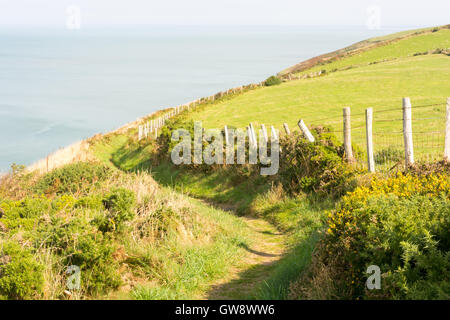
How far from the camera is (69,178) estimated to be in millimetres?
18125

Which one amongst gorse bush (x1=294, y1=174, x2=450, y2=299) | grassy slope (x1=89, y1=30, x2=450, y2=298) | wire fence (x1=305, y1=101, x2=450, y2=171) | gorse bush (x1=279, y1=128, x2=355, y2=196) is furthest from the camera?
wire fence (x1=305, y1=101, x2=450, y2=171)

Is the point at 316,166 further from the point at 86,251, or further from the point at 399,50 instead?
the point at 399,50

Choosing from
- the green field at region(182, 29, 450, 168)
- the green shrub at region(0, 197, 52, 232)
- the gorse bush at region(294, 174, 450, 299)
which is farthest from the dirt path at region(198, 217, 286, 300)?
the green field at region(182, 29, 450, 168)

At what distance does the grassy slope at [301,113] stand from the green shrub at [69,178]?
363 cm

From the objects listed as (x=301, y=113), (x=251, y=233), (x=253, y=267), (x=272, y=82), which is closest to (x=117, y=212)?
(x=253, y=267)

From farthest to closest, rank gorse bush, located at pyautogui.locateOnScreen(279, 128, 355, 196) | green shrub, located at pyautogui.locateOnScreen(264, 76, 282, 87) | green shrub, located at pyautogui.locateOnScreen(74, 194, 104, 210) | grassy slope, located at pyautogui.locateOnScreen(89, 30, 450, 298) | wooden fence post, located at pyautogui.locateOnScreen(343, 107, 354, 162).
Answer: green shrub, located at pyautogui.locateOnScreen(264, 76, 282, 87) < wooden fence post, located at pyautogui.locateOnScreen(343, 107, 354, 162) < gorse bush, located at pyautogui.locateOnScreen(279, 128, 355, 196) < grassy slope, located at pyautogui.locateOnScreen(89, 30, 450, 298) < green shrub, located at pyautogui.locateOnScreen(74, 194, 104, 210)

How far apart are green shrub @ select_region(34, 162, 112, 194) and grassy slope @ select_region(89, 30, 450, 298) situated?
363 cm

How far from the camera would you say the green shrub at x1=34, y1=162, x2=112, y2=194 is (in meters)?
17.3

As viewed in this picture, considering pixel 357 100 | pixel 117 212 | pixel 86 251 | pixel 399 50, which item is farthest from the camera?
pixel 399 50

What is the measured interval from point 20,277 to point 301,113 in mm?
33072

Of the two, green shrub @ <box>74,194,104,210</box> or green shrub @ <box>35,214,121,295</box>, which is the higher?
green shrub @ <box>74,194,104,210</box>

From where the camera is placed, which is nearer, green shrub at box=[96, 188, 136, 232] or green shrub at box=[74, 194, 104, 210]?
green shrub at box=[96, 188, 136, 232]

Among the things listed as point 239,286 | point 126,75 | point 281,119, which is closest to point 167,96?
point 126,75

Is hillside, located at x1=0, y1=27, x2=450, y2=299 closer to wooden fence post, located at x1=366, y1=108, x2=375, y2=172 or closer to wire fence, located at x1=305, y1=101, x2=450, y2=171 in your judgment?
wire fence, located at x1=305, y1=101, x2=450, y2=171
